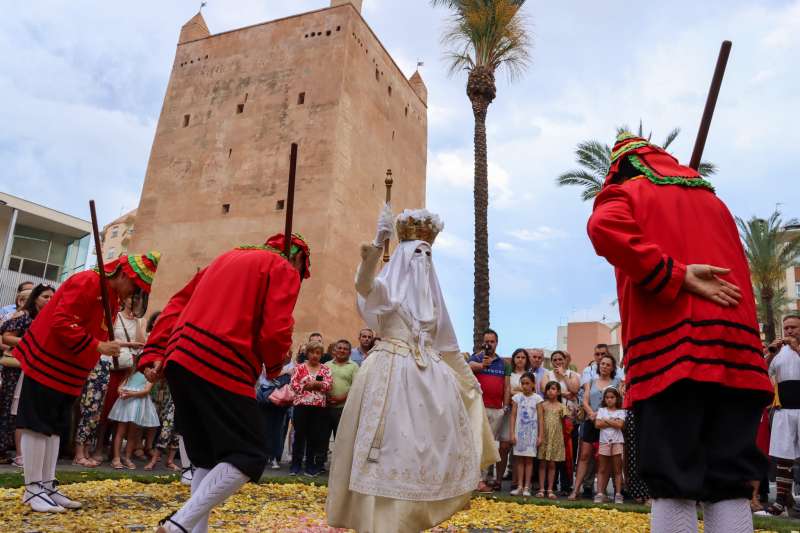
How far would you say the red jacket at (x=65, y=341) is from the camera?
15.7ft

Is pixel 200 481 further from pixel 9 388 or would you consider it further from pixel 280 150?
pixel 280 150

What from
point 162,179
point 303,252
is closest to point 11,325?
point 303,252

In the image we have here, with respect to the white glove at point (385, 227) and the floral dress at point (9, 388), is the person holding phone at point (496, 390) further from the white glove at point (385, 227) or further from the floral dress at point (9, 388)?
the floral dress at point (9, 388)

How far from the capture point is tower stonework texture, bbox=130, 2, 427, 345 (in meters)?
26.1

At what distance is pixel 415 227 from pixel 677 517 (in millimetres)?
2688

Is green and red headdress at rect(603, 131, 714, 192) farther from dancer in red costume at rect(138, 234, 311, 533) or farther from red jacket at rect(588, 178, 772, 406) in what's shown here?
dancer in red costume at rect(138, 234, 311, 533)

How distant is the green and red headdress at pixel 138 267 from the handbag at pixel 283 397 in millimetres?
4762

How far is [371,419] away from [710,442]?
1829mm

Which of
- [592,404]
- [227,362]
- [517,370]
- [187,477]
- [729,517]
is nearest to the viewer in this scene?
[729,517]

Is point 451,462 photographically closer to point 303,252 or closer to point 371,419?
point 371,419

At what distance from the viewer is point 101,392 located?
27.1ft

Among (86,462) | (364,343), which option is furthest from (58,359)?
(364,343)

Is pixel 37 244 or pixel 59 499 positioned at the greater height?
pixel 37 244

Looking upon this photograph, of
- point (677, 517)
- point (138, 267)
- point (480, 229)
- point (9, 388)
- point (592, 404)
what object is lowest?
point (677, 517)
